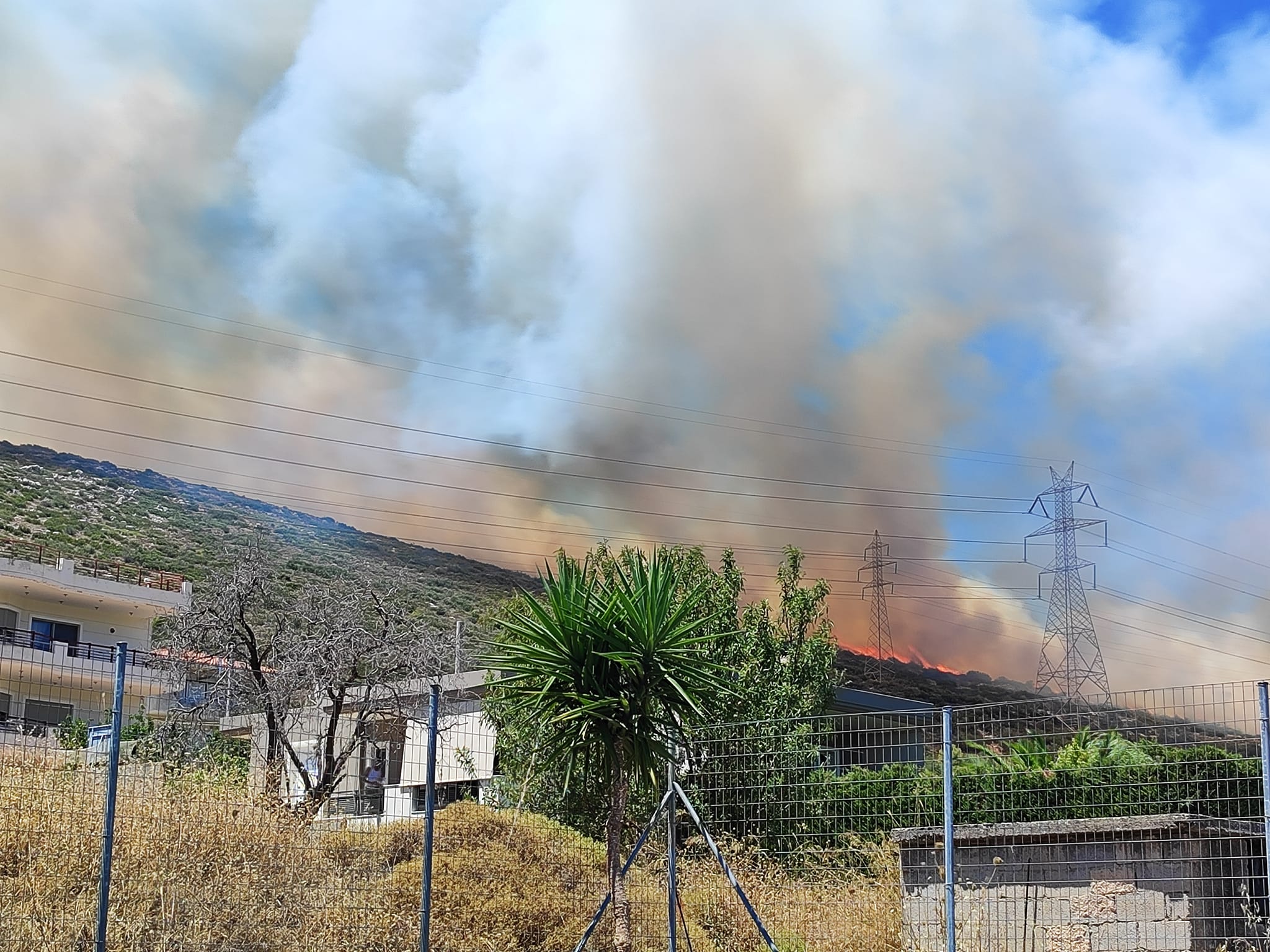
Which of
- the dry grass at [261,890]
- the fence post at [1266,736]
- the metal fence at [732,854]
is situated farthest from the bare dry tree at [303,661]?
the fence post at [1266,736]

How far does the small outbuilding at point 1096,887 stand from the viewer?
32.9 feet

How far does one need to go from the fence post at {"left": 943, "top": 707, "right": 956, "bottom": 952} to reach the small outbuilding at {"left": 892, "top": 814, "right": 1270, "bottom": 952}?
110 cm

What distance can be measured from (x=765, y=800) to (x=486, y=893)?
2961 millimetres

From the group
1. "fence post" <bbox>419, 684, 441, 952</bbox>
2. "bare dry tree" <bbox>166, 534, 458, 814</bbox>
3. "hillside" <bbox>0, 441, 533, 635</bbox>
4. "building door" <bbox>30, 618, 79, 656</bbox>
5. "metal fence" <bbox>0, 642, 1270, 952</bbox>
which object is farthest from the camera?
"hillside" <bbox>0, 441, 533, 635</bbox>

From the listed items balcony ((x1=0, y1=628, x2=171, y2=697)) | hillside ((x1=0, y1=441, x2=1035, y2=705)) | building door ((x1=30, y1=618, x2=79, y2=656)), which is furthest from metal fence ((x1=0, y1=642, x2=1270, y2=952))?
hillside ((x1=0, y1=441, x2=1035, y2=705))

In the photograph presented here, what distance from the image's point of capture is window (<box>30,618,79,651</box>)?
43.9 m

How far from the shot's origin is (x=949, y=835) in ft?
32.5

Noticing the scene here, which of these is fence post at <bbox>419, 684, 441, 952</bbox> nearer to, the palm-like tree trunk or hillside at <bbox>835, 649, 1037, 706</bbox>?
the palm-like tree trunk

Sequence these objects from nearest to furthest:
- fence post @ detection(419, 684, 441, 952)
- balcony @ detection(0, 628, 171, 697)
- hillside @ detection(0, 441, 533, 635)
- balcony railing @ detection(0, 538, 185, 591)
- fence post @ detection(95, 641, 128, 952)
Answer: fence post @ detection(95, 641, 128, 952)
fence post @ detection(419, 684, 441, 952)
balcony @ detection(0, 628, 171, 697)
balcony railing @ detection(0, 538, 185, 591)
hillside @ detection(0, 441, 533, 635)

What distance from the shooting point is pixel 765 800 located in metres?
11.6

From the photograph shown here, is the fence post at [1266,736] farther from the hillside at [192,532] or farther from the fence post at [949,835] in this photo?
the hillside at [192,532]

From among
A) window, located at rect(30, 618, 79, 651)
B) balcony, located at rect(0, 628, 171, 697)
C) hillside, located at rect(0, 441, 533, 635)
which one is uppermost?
hillside, located at rect(0, 441, 533, 635)

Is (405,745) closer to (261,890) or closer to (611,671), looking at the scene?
(611,671)

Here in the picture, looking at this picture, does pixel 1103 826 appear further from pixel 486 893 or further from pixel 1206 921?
pixel 486 893
